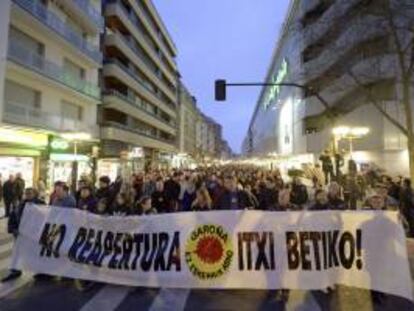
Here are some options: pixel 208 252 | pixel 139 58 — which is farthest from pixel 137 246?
pixel 139 58

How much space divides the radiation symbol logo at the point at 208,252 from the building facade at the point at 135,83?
94.4ft

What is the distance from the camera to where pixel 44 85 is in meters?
31.5

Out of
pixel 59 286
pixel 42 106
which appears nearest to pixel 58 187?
pixel 59 286

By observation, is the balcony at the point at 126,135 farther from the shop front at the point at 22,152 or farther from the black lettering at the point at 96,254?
the black lettering at the point at 96,254

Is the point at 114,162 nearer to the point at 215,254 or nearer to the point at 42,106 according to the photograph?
the point at 42,106

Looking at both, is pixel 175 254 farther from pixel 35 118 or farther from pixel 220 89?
pixel 35 118

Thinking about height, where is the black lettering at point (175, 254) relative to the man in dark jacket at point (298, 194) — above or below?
below

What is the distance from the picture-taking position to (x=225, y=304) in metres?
7.35

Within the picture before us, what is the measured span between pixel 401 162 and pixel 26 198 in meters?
33.4

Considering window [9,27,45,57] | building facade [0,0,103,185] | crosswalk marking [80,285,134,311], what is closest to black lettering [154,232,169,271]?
crosswalk marking [80,285,134,311]

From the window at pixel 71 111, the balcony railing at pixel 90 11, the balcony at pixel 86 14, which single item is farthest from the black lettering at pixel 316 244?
the balcony railing at pixel 90 11

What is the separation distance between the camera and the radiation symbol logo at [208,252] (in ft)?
25.7

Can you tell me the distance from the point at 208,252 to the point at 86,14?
33.2 m

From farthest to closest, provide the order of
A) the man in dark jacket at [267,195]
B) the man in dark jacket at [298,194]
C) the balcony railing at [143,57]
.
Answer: the balcony railing at [143,57] < the man in dark jacket at [267,195] < the man in dark jacket at [298,194]
